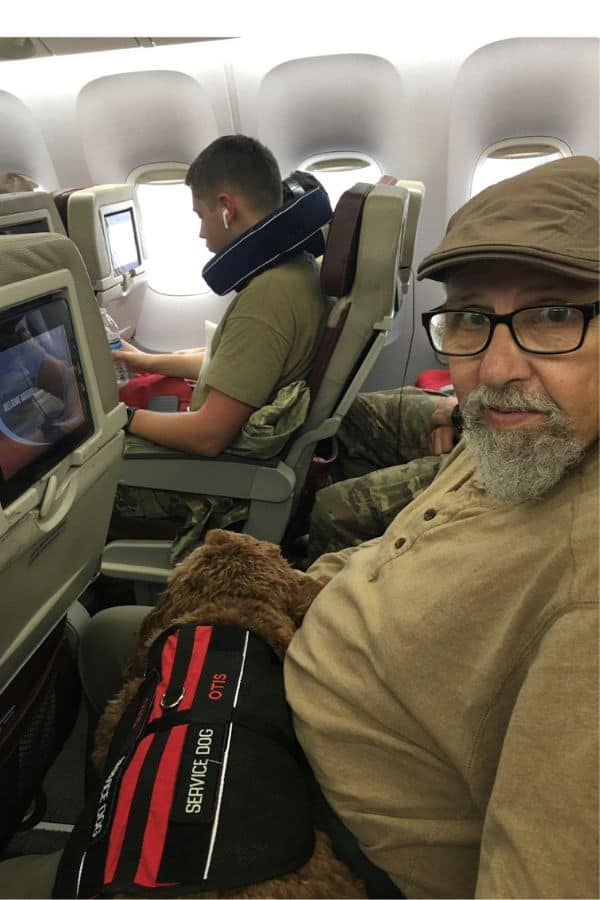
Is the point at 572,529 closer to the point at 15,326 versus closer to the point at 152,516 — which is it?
the point at 15,326

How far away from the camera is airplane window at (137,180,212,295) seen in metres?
4.25

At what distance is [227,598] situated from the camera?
1.20 metres

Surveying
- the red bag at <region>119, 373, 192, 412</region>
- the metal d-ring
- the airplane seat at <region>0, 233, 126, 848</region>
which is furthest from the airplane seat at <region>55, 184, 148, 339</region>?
the metal d-ring

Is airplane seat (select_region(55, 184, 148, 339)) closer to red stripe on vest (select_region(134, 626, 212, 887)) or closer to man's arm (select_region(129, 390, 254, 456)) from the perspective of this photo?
man's arm (select_region(129, 390, 254, 456))

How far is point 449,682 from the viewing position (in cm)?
83

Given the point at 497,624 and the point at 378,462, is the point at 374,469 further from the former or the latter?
the point at 497,624

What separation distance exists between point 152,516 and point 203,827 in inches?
56.3

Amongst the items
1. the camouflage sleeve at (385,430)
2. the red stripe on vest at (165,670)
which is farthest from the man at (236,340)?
the red stripe on vest at (165,670)

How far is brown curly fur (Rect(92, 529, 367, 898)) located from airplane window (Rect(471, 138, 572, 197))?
284 cm

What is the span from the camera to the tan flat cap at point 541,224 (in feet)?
2.63

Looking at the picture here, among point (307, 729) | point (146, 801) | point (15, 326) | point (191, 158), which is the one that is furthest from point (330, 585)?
point (191, 158)

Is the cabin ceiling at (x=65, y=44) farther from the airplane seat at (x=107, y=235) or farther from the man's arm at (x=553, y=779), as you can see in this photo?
the man's arm at (x=553, y=779)

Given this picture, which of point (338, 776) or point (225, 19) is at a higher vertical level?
point (225, 19)

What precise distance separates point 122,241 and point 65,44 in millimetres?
977
